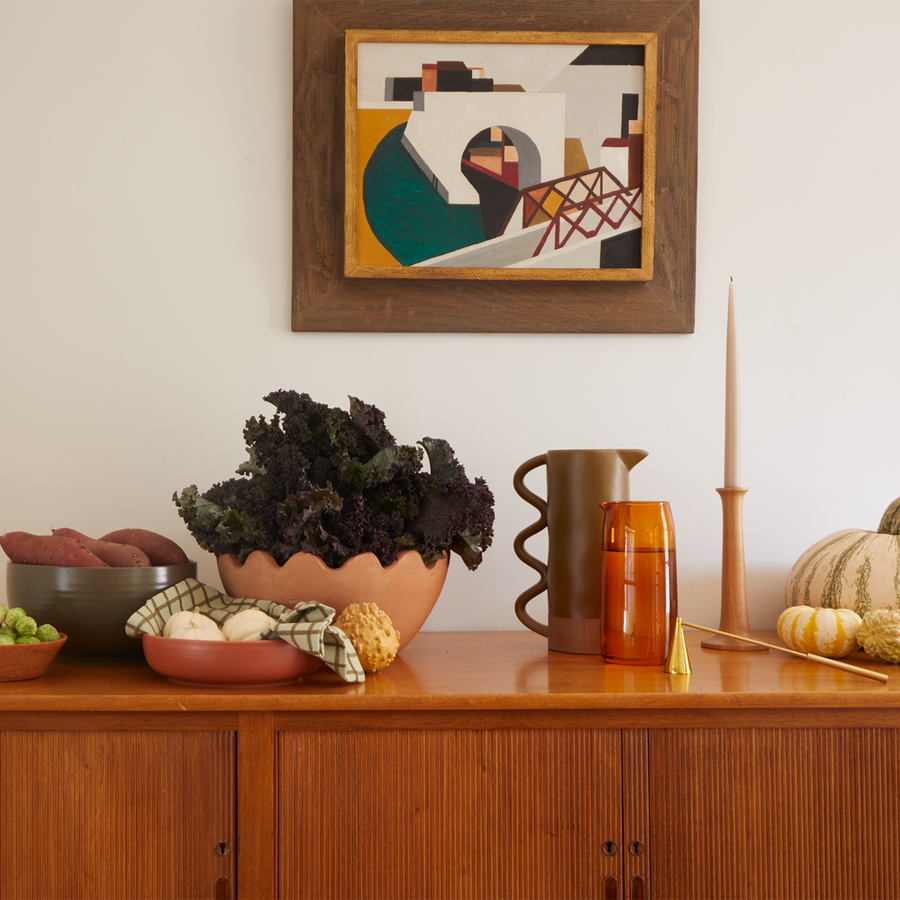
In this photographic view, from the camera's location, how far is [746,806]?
32.8 inches

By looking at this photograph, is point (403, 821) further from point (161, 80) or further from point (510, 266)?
point (161, 80)

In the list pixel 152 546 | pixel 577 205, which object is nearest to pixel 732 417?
pixel 577 205

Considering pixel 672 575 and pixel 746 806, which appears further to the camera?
pixel 672 575

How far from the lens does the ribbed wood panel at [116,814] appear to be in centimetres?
81

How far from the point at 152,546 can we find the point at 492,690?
0.53 m

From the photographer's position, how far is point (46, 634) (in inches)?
34.9

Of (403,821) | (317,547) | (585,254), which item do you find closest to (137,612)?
(317,547)

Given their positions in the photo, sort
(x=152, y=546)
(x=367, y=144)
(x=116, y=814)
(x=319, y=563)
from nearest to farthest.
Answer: (x=116, y=814)
(x=319, y=563)
(x=152, y=546)
(x=367, y=144)

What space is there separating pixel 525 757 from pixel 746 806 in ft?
0.83

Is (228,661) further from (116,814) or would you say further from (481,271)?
(481,271)

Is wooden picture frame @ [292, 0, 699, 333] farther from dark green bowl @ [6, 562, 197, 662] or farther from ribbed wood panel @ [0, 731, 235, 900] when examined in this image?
ribbed wood panel @ [0, 731, 235, 900]

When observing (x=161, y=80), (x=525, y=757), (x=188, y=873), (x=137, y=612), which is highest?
(x=161, y=80)

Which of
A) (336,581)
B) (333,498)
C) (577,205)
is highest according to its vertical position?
(577,205)

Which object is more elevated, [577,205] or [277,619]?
[577,205]
